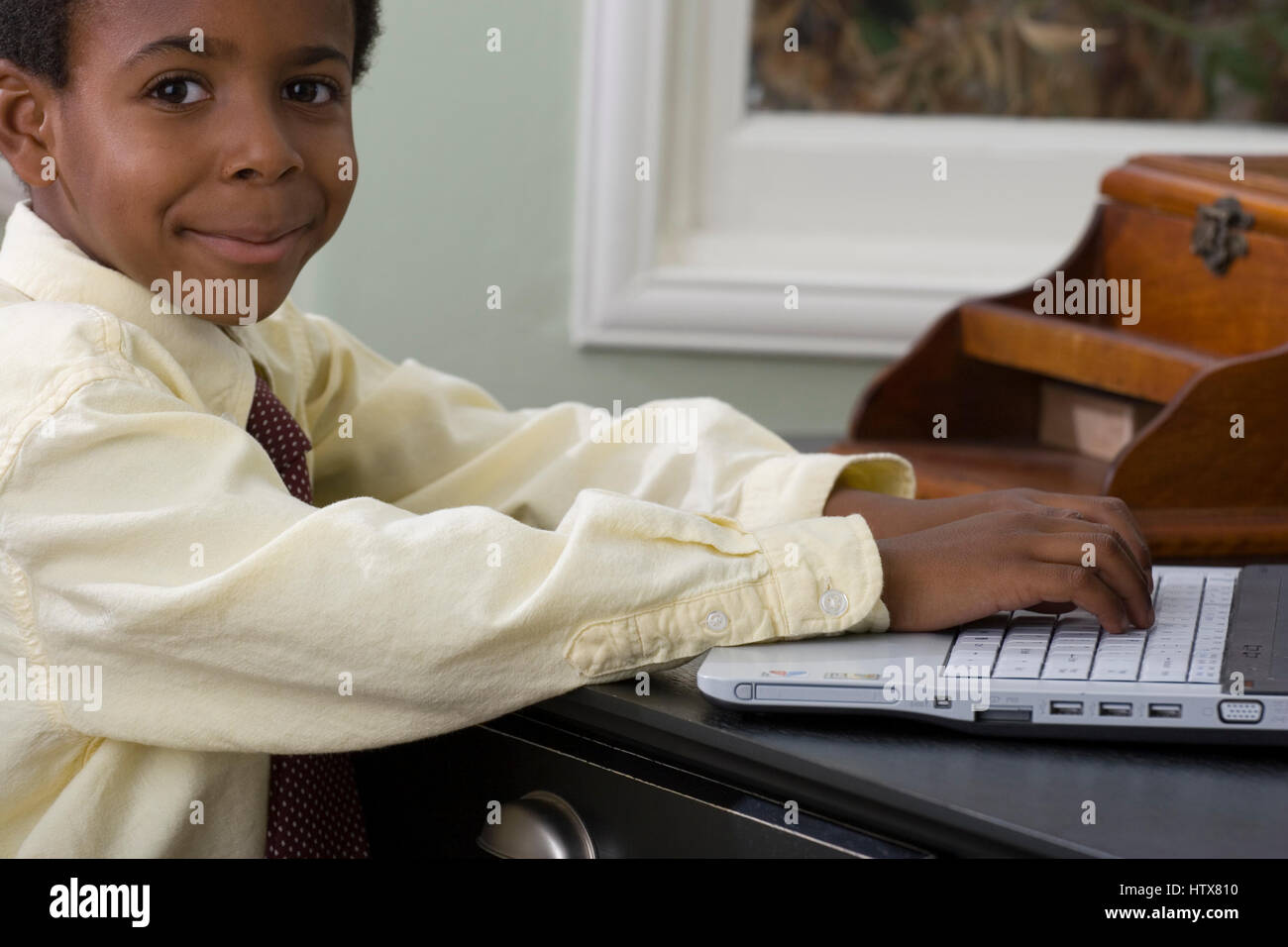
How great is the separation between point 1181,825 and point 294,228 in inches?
23.4

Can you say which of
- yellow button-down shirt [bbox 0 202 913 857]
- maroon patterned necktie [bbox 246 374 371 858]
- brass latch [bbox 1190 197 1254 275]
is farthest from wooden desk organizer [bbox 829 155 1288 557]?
maroon patterned necktie [bbox 246 374 371 858]

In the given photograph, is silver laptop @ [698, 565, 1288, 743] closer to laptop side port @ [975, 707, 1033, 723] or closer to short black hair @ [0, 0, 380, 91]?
laptop side port @ [975, 707, 1033, 723]

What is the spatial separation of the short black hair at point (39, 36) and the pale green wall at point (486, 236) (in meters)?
0.86

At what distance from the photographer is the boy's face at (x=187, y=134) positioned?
0.86m

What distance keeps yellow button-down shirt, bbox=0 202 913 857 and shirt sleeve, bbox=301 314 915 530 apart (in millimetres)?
232

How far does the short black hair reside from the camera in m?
0.89

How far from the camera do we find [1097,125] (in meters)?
1.93

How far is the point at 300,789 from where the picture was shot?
90 centimetres

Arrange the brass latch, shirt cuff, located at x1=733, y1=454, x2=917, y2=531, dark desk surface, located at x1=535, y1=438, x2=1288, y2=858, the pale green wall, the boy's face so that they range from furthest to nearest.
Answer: the pale green wall, the brass latch, shirt cuff, located at x1=733, y1=454, x2=917, y2=531, the boy's face, dark desk surface, located at x1=535, y1=438, x2=1288, y2=858

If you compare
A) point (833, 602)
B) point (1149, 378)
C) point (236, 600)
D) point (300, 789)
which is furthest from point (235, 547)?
point (1149, 378)
